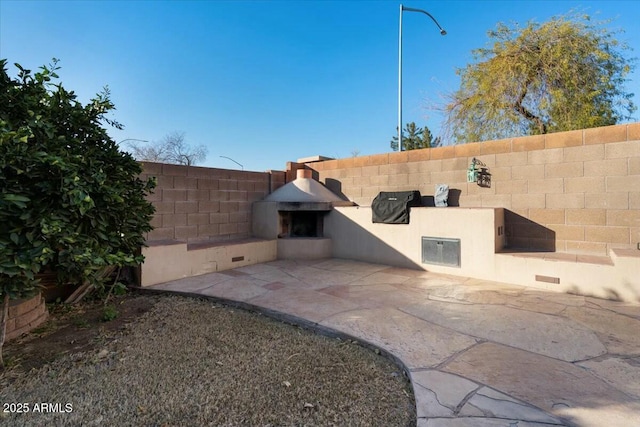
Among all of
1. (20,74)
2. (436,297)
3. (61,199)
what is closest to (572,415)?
(436,297)

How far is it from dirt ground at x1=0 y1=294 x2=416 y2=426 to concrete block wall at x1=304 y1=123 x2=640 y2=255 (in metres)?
4.42

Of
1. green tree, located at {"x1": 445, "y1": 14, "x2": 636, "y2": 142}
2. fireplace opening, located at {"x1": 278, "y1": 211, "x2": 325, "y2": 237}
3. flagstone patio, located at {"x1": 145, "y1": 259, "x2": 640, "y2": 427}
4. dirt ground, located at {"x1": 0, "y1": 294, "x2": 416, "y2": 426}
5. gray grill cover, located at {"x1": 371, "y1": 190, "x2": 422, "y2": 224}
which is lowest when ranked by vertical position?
dirt ground, located at {"x1": 0, "y1": 294, "x2": 416, "y2": 426}

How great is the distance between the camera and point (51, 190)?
2412 mm

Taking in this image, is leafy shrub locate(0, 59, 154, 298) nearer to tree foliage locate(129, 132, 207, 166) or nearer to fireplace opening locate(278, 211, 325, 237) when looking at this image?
fireplace opening locate(278, 211, 325, 237)

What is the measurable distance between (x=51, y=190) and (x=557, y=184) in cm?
683

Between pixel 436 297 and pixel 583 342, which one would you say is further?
pixel 436 297

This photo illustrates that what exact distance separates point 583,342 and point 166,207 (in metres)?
6.47

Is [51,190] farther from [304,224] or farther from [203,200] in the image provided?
[304,224]

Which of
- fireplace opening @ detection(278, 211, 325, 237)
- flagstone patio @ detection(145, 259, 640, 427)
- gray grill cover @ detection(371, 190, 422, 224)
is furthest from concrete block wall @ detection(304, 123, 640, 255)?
fireplace opening @ detection(278, 211, 325, 237)

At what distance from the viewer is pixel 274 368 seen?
2330 millimetres

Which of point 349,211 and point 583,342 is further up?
point 349,211

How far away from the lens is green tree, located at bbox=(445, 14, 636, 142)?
9062mm

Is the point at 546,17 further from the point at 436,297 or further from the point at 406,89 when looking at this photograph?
the point at 436,297

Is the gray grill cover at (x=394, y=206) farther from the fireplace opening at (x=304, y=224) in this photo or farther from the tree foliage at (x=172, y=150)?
the tree foliage at (x=172, y=150)
